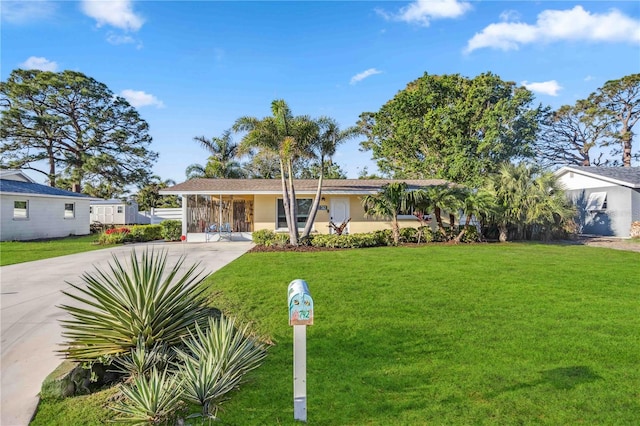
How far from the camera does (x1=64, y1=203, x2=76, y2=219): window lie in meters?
23.4

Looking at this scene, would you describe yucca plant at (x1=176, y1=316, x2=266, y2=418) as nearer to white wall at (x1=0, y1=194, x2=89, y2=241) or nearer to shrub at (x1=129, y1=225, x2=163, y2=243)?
shrub at (x1=129, y1=225, x2=163, y2=243)

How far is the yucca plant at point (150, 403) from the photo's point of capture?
2.92 metres

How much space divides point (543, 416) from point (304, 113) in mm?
13411

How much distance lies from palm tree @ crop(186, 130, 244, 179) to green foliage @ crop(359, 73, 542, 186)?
1377cm

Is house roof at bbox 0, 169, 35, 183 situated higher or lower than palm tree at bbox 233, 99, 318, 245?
lower

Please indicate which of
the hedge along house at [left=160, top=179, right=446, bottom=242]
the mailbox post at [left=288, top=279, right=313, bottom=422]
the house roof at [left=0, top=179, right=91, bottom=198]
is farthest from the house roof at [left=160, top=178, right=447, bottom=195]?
the mailbox post at [left=288, top=279, right=313, bottom=422]

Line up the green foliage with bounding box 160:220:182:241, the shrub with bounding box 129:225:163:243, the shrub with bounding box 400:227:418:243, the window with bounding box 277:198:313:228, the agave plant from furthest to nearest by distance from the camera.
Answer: the window with bounding box 277:198:313:228
the shrub with bounding box 129:225:163:243
the green foliage with bounding box 160:220:182:241
the shrub with bounding box 400:227:418:243
the agave plant

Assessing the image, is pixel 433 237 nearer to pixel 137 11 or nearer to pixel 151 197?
pixel 137 11

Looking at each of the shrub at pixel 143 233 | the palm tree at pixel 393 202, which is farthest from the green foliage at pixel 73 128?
the palm tree at pixel 393 202

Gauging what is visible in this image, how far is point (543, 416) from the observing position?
3.06 meters

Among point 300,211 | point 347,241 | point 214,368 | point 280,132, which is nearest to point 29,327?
point 214,368

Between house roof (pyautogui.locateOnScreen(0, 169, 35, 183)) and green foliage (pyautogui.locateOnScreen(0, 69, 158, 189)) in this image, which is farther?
green foliage (pyautogui.locateOnScreen(0, 69, 158, 189))

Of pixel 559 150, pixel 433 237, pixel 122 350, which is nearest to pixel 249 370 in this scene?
pixel 122 350

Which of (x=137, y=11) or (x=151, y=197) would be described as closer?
(x=137, y=11)
